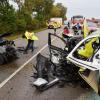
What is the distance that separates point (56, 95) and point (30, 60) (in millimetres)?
6346

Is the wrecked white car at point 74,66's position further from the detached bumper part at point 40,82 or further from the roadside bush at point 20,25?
the roadside bush at point 20,25

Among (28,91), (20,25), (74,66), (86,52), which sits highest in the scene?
(86,52)

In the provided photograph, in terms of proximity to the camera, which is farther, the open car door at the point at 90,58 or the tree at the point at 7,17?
the tree at the point at 7,17

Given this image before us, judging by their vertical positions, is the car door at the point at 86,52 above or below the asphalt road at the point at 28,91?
above

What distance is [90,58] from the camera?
9430 millimetres

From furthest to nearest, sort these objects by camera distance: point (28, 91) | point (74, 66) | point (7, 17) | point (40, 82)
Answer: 1. point (7, 17)
2. point (74, 66)
3. point (40, 82)
4. point (28, 91)

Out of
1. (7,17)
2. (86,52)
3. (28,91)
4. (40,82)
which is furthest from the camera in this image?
(7,17)

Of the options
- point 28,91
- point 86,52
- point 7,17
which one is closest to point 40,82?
point 28,91

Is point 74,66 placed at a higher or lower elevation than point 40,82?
higher

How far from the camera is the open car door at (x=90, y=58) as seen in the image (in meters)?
8.92

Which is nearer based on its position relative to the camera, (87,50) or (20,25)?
(87,50)

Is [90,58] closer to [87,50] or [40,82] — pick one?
[87,50]

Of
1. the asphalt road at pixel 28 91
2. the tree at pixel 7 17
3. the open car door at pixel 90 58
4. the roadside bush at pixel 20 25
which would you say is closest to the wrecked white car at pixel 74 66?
the open car door at pixel 90 58

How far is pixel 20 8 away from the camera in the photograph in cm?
4044
